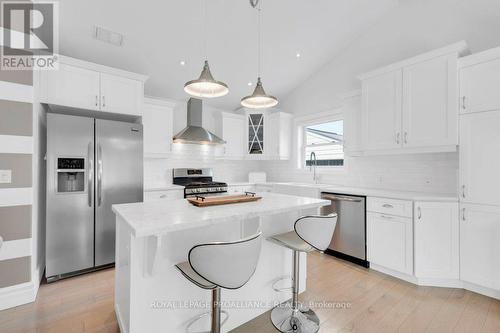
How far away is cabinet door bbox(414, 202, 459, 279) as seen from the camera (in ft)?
8.18

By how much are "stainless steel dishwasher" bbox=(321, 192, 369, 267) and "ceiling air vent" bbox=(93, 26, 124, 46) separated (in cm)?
348

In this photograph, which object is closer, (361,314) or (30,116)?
(361,314)

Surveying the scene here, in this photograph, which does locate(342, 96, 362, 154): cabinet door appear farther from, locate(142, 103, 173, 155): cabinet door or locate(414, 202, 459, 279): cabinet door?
locate(142, 103, 173, 155): cabinet door

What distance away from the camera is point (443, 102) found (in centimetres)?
261

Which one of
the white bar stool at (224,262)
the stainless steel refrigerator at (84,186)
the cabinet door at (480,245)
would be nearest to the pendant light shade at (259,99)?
the white bar stool at (224,262)

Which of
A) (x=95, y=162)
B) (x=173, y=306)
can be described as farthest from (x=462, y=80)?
(x=95, y=162)

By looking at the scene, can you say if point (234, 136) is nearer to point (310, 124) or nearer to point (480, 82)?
point (310, 124)

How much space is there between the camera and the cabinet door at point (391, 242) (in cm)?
266

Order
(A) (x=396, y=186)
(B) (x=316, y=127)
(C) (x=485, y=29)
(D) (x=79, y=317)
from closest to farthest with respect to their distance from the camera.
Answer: (D) (x=79, y=317), (C) (x=485, y=29), (A) (x=396, y=186), (B) (x=316, y=127)

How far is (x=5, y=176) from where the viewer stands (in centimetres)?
215

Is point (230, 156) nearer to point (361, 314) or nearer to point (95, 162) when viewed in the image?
point (95, 162)

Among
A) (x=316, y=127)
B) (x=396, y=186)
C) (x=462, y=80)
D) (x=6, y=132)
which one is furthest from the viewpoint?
(x=316, y=127)

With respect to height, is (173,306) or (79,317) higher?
(173,306)

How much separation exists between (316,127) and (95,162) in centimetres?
370
